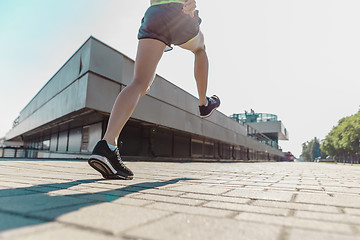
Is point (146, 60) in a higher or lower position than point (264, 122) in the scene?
lower

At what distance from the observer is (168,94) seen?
9688mm

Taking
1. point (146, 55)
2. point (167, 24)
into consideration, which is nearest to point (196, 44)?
point (167, 24)

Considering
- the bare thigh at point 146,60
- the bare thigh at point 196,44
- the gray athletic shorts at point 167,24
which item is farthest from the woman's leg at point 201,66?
the bare thigh at point 146,60

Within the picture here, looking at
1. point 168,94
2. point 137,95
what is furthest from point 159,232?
point 168,94

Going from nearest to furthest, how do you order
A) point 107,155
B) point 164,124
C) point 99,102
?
point 107,155, point 99,102, point 164,124

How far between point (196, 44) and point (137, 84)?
1.06 m

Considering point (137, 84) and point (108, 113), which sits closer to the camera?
point (137, 84)

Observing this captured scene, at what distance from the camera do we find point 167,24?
7.05ft

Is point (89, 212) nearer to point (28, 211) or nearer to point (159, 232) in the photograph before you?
point (28, 211)

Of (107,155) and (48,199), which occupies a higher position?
(107,155)

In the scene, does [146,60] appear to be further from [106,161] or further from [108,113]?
[108,113]

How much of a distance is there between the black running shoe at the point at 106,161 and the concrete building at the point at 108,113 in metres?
4.81

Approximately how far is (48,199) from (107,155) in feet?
2.26

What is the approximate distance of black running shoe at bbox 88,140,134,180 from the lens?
1.78 metres
